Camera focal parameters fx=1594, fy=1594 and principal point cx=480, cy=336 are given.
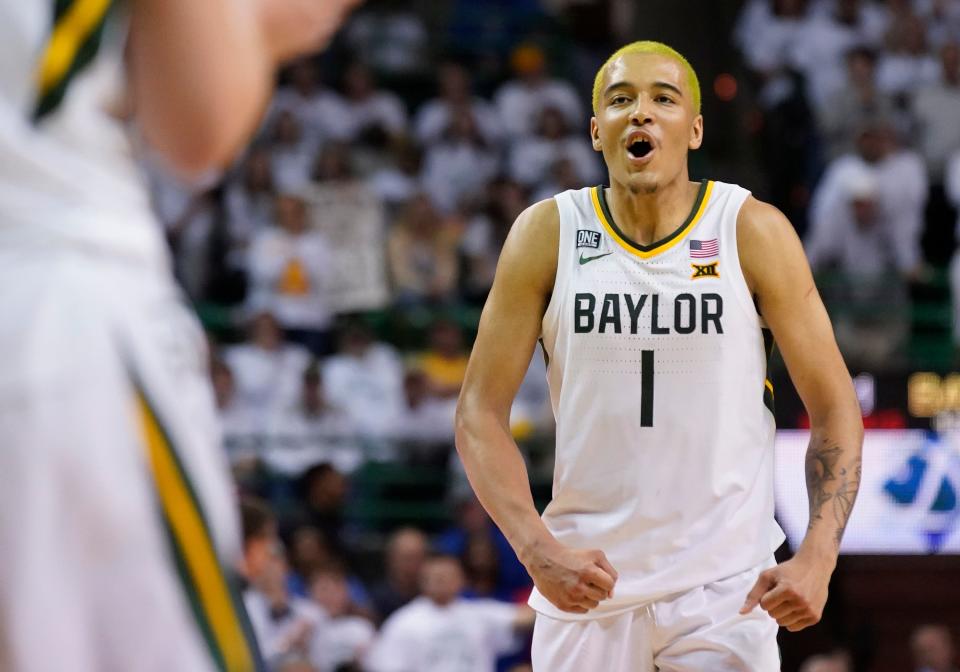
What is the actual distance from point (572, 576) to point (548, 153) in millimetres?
11399

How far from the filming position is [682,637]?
4660 mm

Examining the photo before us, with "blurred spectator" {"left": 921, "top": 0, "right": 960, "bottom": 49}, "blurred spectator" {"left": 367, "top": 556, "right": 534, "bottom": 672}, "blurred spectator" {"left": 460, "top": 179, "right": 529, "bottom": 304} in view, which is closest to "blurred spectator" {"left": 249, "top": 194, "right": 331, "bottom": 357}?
"blurred spectator" {"left": 460, "top": 179, "right": 529, "bottom": 304}

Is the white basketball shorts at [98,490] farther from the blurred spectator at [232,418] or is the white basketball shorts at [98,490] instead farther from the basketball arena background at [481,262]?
the blurred spectator at [232,418]

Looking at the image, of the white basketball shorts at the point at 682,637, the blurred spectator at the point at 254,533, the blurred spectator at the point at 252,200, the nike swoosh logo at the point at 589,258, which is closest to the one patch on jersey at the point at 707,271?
the nike swoosh logo at the point at 589,258

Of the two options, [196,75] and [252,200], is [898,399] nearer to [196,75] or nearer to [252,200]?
[252,200]

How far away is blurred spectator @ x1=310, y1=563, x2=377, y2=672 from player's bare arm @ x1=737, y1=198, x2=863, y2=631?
5776 millimetres

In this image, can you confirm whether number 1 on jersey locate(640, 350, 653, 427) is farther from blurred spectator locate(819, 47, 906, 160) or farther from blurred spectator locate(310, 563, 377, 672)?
blurred spectator locate(819, 47, 906, 160)

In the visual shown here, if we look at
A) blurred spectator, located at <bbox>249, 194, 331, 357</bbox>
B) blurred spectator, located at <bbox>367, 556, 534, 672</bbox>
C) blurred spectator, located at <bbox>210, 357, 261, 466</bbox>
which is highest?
blurred spectator, located at <bbox>249, 194, 331, 357</bbox>

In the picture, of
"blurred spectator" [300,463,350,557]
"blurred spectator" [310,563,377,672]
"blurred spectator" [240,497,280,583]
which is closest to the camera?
"blurred spectator" [240,497,280,583]

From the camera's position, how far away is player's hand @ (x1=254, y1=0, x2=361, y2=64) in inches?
82.8

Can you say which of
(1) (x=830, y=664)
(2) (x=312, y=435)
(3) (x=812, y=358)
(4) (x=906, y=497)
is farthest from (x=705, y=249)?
(2) (x=312, y=435)

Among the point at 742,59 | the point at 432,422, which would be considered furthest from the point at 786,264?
the point at 742,59

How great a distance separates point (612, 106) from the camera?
5.02 m

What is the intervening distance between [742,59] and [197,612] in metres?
15.3
